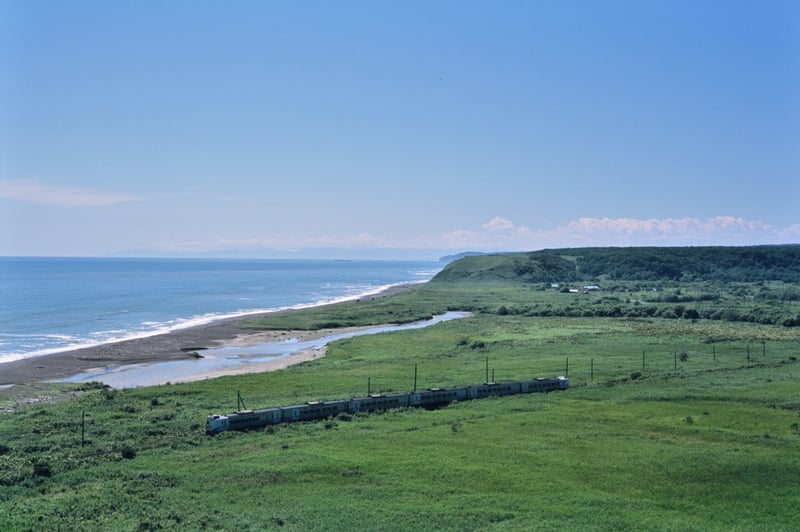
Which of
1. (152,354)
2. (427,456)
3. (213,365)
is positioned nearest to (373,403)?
(427,456)

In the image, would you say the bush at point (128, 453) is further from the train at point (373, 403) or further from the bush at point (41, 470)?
the train at point (373, 403)

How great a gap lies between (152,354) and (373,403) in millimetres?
56469

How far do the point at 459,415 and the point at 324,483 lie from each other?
2059 cm

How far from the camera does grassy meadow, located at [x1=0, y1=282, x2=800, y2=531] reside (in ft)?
120

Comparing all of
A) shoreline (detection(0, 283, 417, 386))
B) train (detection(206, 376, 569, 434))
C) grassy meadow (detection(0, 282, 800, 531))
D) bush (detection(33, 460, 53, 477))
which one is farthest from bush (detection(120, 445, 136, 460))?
shoreline (detection(0, 283, 417, 386))

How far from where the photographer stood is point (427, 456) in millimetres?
46062

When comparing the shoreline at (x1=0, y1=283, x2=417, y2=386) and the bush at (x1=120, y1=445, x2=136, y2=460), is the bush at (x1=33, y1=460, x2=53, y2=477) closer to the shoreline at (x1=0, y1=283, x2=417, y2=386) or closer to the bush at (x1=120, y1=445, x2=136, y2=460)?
the bush at (x1=120, y1=445, x2=136, y2=460)

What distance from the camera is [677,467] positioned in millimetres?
43656

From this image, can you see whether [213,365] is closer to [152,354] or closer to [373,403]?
[152,354]

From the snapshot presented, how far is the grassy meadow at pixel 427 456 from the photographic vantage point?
36438 mm

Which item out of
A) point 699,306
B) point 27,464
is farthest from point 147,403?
point 699,306

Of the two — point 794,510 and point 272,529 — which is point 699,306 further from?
point 272,529

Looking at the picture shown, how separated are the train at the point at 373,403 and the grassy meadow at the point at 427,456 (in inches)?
51.2

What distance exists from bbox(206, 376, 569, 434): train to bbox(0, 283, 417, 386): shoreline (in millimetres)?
32873
